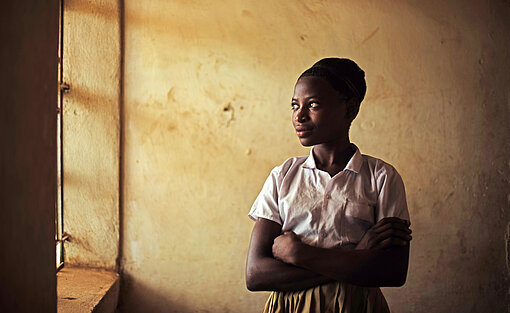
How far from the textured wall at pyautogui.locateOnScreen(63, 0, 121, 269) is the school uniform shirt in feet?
→ 4.75

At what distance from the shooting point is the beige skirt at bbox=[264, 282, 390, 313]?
4.13 feet

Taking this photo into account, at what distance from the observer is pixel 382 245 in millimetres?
1227

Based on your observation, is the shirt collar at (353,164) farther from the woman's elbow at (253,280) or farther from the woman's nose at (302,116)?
the woman's elbow at (253,280)

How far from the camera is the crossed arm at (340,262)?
48.0 inches

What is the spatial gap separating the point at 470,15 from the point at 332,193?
189 centimetres

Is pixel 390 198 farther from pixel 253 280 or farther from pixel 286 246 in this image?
pixel 253 280

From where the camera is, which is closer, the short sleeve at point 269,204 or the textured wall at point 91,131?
the short sleeve at point 269,204

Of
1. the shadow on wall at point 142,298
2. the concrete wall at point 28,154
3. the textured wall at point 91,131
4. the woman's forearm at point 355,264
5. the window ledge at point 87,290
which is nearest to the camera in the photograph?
the concrete wall at point 28,154

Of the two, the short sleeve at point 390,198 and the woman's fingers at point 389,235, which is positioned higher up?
the short sleeve at point 390,198

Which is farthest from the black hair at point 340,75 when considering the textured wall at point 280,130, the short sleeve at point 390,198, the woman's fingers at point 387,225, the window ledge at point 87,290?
the window ledge at point 87,290

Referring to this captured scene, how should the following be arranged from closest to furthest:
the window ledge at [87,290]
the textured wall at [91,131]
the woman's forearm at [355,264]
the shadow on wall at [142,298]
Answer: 1. the woman's forearm at [355,264]
2. the window ledge at [87,290]
3. the textured wall at [91,131]
4. the shadow on wall at [142,298]

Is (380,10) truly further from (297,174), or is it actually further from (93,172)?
(93,172)

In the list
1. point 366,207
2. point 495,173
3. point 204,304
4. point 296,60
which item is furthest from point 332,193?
point 495,173

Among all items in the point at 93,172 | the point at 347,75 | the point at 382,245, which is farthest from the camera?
the point at 93,172
